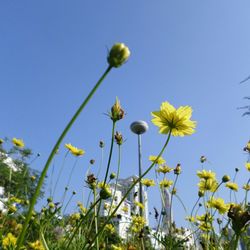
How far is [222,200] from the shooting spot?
238 centimetres

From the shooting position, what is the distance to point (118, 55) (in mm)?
573

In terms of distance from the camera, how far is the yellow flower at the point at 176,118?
1146 mm

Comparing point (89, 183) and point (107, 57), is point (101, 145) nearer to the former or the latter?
point (89, 183)

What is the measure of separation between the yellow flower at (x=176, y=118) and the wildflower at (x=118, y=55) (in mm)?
588

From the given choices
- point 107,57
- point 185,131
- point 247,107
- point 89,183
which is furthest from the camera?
point 247,107

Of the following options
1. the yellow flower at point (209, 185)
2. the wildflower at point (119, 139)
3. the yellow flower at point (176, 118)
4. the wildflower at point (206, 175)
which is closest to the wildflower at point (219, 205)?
the yellow flower at point (209, 185)

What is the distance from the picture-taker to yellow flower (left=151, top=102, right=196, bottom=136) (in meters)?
1.15

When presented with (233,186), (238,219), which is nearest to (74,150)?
(233,186)

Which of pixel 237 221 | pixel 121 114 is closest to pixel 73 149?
pixel 121 114

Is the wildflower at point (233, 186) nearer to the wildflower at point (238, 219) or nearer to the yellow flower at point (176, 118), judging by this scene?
the yellow flower at point (176, 118)

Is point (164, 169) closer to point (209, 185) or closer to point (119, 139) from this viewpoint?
point (209, 185)

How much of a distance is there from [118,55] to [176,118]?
2.01 feet

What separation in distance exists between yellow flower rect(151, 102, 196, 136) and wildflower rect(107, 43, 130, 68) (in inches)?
23.2

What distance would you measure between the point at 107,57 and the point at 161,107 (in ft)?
2.04
